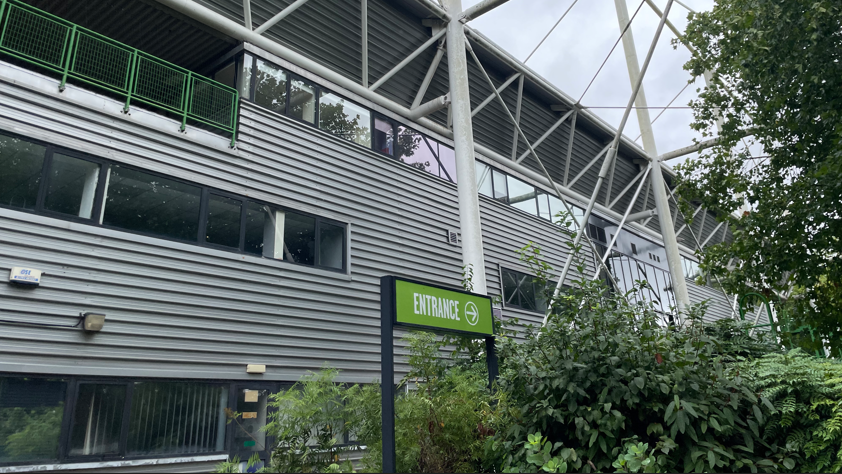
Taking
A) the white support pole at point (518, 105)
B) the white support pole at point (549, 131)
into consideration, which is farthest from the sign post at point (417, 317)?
the white support pole at point (549, 131)

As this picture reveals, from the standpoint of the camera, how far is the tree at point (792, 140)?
7828 mm

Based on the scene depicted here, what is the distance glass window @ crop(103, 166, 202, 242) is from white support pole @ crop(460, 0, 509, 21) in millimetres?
7949

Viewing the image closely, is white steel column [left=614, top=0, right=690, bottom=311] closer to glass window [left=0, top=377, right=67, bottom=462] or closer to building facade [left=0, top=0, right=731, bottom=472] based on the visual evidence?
building facade [left=0, top=0, right=731, bottom=472]

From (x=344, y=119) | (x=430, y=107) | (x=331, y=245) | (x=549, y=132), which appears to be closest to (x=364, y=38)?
(x=344, y=119)

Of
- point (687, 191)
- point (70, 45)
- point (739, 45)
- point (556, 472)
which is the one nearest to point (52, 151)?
point (70, 45)

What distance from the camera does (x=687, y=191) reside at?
488 inches

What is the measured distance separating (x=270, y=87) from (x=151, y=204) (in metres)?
3.71

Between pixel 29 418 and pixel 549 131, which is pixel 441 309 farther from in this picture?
pixel 549 131

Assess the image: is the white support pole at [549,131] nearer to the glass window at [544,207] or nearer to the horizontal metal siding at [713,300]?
the glass window at [544,207]

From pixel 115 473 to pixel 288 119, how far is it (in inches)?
274

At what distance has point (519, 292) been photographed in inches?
627

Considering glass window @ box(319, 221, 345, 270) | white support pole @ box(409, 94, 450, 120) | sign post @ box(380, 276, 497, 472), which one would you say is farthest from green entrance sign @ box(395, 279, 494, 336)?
white support pole @ box(409, 94, 450, 120)

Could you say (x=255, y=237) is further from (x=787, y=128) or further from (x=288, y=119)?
(x=787, y=128)

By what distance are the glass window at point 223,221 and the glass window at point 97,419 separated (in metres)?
2.81
